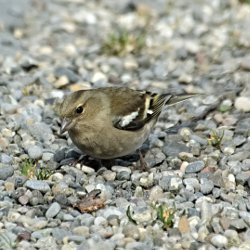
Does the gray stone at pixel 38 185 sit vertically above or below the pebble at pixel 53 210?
below

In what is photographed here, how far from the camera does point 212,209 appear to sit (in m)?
5.71

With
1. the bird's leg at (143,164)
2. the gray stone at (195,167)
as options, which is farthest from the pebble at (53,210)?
the gray stone at (195,167)

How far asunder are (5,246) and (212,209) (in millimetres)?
1552

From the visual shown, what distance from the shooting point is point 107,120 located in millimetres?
6508

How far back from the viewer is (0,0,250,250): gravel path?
5500 mm

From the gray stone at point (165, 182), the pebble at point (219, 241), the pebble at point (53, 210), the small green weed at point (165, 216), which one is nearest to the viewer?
the pebble at point (219, 241)

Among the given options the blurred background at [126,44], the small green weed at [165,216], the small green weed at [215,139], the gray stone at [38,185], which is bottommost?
the blurred background at [126,44]

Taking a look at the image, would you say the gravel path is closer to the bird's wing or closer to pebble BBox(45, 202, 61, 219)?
pebble BBox(45, 202, 61, 219)

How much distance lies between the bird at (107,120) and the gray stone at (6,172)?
555 mm

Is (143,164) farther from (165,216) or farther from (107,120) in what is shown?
(165,216)

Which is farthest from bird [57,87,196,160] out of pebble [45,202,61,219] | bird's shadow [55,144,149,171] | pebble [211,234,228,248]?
pebble [211,234,228,248]

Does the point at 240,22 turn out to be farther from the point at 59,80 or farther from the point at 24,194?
the point at 24,194

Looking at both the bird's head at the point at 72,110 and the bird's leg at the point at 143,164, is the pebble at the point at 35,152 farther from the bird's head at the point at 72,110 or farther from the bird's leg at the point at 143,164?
the bird's leg at the point at 143,164

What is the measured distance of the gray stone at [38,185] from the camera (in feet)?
19.7
